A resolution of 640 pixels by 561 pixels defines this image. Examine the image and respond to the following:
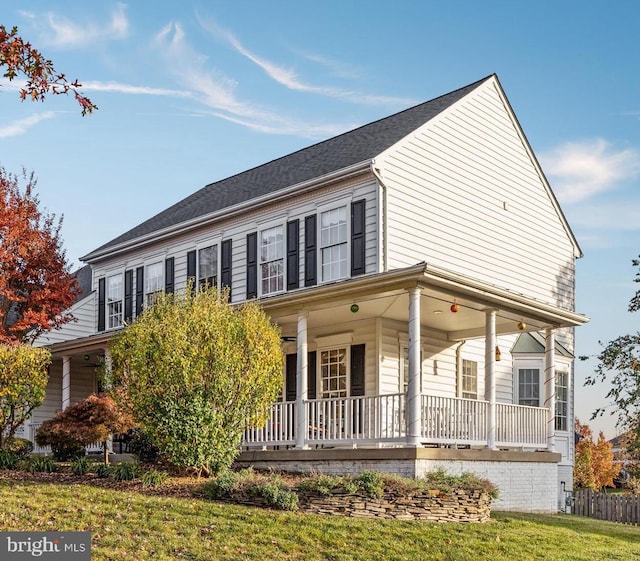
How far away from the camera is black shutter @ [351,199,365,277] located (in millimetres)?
18766

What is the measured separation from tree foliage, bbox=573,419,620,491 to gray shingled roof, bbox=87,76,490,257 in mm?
15662

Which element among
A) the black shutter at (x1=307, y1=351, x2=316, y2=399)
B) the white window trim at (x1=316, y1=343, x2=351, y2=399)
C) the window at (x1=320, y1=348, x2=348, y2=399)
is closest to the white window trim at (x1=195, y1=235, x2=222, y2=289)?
the black shutter at (x1=307, y1=351, x2=316, y2=399)

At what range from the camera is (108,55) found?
48.2 ft

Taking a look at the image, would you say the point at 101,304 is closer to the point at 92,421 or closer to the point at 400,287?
the point at 92,421

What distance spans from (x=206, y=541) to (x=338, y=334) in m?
9.20

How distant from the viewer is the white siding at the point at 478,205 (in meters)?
19.6

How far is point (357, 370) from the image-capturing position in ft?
64.2

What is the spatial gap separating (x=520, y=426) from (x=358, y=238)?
16.7 feet

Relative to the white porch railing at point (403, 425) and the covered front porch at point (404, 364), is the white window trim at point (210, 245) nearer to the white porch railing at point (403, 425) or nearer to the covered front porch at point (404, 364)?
the covered front porch at point (404, 364)

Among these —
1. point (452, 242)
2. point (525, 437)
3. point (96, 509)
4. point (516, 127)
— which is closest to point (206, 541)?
point (96, 509)

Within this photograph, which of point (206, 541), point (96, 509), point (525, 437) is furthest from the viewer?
point (525, 437)

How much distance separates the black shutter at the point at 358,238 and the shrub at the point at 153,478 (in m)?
6.11

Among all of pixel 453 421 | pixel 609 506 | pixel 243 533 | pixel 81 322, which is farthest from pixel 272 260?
pixel 243 533

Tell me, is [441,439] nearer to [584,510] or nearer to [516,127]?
[584,510]
